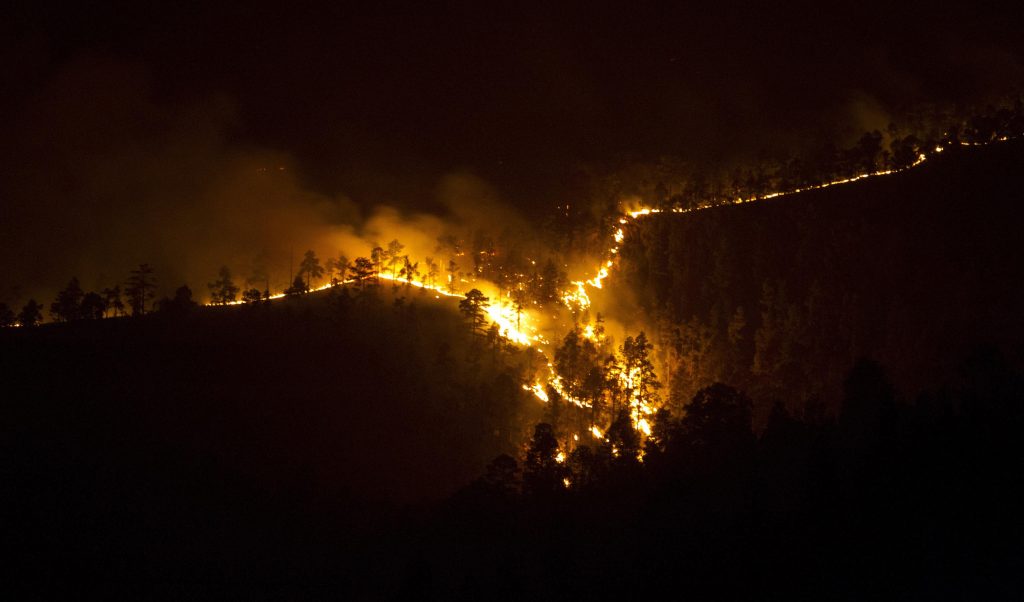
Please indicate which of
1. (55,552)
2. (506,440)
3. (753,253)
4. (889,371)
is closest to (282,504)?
(55,552)

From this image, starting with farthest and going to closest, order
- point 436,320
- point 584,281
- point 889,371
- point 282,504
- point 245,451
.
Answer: point 584,281 < point 436,320 < point 889,371 < point 245,451 < point 282,504

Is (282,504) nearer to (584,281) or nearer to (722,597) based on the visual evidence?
(722,597)

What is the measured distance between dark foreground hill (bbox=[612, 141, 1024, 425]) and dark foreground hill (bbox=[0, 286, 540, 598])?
2796 centimetres

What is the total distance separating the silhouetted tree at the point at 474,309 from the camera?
136 metres

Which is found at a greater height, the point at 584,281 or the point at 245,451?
the point at 584,281

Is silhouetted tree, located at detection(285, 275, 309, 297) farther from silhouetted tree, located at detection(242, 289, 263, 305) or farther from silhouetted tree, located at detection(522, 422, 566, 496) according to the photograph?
silhouetted tree, located at detection(522, 422, 566, 496)

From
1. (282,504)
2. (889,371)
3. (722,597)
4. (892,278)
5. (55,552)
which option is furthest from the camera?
(892,278)

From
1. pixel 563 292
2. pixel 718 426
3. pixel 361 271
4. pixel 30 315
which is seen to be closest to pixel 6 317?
pixel 30 315

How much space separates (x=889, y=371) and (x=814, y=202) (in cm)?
4319

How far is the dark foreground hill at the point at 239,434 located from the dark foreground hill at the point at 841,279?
2796 centimetres

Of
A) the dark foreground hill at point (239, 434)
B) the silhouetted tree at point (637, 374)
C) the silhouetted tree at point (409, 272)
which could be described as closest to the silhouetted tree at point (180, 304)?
the dark foreground hill at point (239, 434)

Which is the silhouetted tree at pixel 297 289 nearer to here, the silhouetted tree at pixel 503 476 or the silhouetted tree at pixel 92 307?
the silhouetted tree at pixel 92 307

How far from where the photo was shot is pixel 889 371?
371 feet

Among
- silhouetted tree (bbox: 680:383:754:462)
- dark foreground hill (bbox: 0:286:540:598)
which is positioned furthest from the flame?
silhouetted tree (bbox: 680:383:754:462)
